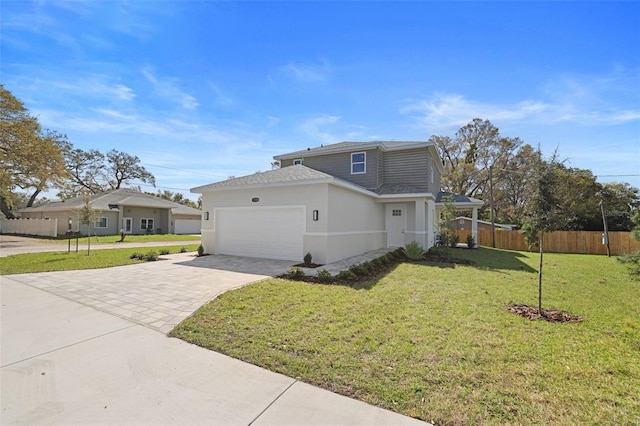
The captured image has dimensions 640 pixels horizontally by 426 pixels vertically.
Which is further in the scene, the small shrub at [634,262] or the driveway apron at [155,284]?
the small shrub at [634,262]

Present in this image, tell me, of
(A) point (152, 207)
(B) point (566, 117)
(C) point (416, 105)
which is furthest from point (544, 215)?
(A) point (152, 207)

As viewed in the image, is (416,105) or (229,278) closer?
(229,278)

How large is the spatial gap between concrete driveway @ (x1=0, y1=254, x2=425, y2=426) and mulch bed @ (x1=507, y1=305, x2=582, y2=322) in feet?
13.5

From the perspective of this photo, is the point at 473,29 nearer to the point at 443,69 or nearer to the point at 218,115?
the point at 443,69

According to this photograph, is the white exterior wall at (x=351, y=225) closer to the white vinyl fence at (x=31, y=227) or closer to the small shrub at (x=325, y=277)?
the small shrub at (x=325, y=277)

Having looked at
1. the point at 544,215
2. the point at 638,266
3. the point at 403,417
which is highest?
the point at 544,215

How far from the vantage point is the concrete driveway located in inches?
97.6

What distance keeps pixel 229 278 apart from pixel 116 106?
35.5 ft

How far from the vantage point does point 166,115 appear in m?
15.8

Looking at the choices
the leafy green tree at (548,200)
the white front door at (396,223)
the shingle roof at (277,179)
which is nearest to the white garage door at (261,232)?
the shingle roof at (277,179)

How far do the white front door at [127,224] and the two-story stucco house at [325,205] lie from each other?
810 inches

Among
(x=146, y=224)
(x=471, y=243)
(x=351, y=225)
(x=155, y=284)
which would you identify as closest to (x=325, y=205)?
(x=351, y=225)

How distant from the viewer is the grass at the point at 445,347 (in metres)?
2.68

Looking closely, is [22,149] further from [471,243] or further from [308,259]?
[471,243]
